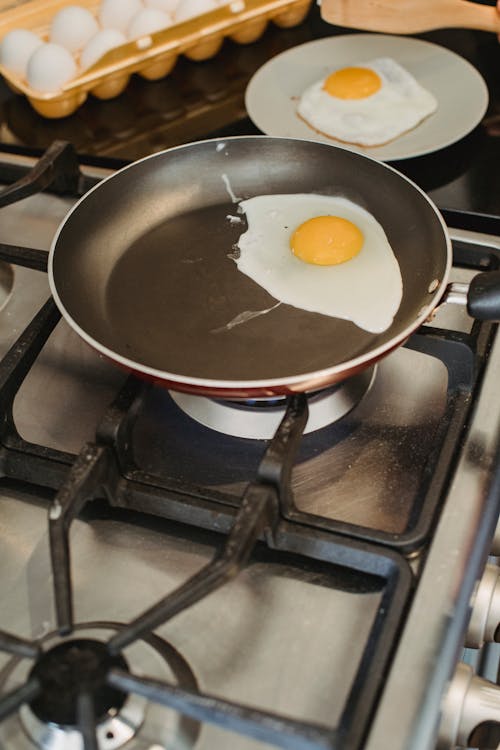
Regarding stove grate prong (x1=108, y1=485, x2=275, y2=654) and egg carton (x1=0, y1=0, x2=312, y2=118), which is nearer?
stove grate prong (x1=108, y1=485, x2=275, y2=654)

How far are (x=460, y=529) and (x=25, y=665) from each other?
0.33 m

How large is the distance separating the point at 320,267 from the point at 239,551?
0.34 m

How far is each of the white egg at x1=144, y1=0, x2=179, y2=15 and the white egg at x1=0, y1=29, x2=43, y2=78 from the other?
17 centimetres

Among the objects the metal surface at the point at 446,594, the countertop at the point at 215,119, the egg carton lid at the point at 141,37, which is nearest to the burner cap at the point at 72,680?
the metal surface at the point at 446,594

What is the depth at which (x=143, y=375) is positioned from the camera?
676mm

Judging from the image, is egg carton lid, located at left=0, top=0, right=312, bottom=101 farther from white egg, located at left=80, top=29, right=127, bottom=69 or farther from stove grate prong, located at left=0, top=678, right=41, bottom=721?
stove grate prong, located at left=0, top=678, right=41, bottom=721

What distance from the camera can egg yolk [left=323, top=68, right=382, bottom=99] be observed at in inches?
45.6

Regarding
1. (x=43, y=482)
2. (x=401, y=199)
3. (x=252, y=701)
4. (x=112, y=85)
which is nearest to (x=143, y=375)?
(x=43, y=482)

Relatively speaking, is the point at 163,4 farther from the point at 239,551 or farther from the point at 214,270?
the point at 239,551

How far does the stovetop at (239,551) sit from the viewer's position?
0.56m

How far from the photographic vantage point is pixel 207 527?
2.24 ft

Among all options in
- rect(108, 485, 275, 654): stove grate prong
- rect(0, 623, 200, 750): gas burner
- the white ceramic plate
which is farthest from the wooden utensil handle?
rect(0, 623, 200, 750): gas burner

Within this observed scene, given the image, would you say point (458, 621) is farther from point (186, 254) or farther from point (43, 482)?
point (186, 254)

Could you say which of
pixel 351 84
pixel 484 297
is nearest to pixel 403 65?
pixel 351 84
